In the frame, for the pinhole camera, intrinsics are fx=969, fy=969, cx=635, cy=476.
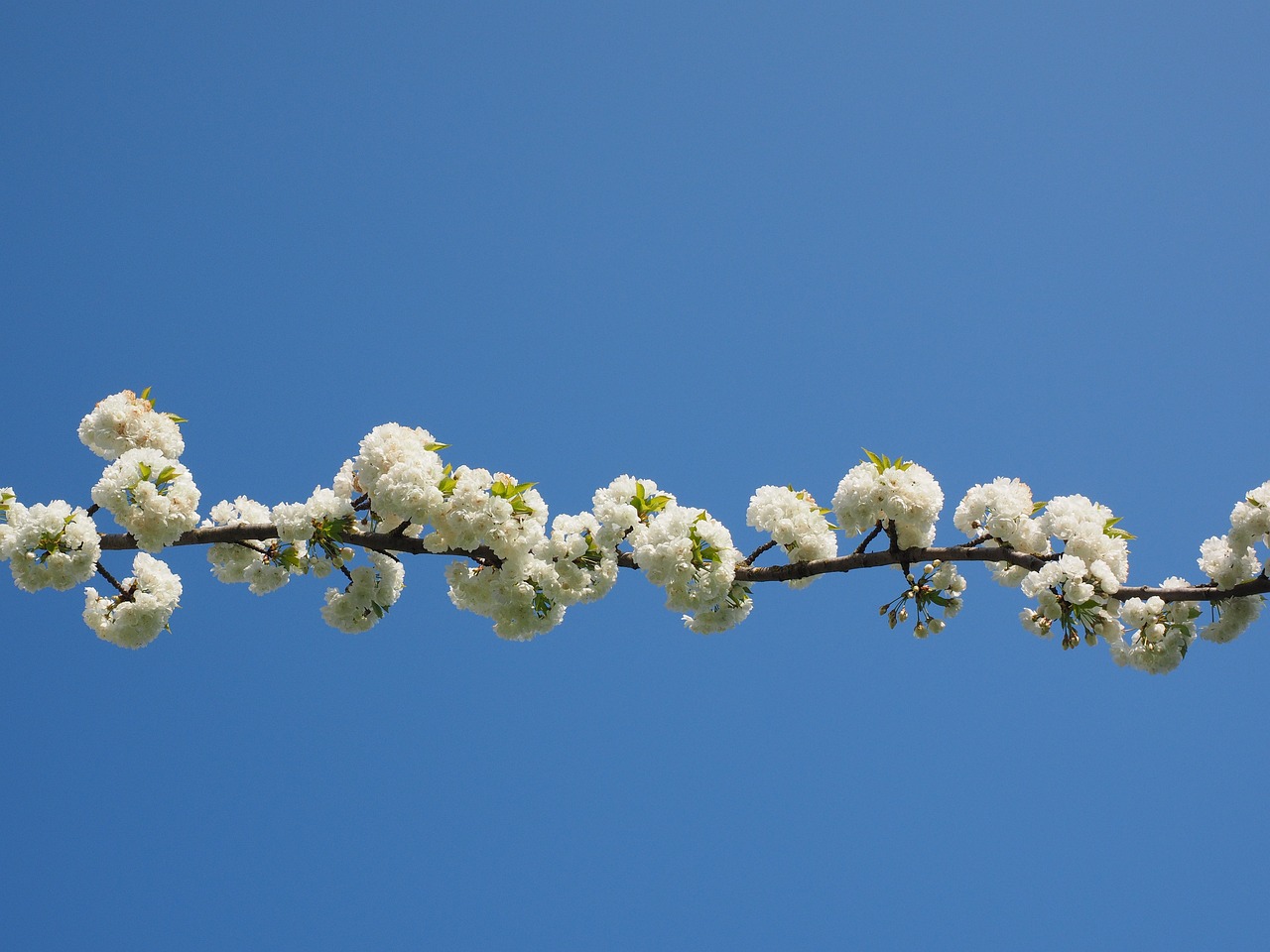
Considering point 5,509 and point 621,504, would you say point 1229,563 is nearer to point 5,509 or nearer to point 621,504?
point 621,504

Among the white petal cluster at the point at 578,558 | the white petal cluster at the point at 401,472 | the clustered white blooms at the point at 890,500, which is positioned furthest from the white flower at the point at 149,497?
the clustered white blooms at the point at 890,500

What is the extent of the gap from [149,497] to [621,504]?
2.93 metres

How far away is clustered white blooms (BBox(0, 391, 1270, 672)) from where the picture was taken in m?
6.02

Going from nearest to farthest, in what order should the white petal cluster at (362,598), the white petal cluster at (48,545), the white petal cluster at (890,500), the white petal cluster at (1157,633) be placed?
the white petal cluster at (48,545) < the white petal cluster at (890,500) < the white petal cluster at (1157,633) < the white petal cluster at (362,598)

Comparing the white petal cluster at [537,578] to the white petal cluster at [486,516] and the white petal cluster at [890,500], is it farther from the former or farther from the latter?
the white petal cluster at [890,500]

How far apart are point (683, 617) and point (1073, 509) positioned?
2.77 meters

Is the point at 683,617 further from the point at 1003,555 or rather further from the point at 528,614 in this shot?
the point at 1003,555

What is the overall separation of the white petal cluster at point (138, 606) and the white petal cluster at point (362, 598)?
103 cm

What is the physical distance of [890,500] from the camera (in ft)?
20.5

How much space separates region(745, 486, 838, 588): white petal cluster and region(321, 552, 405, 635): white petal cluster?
2682mm

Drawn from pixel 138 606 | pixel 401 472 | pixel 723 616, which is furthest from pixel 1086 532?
pixel 138 606

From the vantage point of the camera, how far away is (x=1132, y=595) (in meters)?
6.49

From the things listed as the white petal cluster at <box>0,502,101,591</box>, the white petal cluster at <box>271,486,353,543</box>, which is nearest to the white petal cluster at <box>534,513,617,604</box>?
the white petal cluster at <box>271,486,353,543</box>

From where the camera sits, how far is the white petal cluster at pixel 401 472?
19.7 feet
